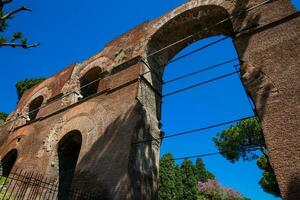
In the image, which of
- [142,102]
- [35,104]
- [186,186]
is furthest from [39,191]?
[186,186]

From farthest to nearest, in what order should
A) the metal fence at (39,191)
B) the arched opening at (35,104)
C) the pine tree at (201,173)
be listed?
the pine tree at (201,173) < the arched opening at (35,104) < the metal fence at (39,191)

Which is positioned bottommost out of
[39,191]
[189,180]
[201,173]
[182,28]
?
[39,191]

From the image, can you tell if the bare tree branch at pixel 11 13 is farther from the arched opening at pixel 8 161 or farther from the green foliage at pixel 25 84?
the green foliage at pixel 25 84

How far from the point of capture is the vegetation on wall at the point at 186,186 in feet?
76.6

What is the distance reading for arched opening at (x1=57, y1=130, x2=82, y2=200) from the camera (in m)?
8.75

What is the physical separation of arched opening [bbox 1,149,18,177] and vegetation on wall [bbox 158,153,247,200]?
12486 millimetres

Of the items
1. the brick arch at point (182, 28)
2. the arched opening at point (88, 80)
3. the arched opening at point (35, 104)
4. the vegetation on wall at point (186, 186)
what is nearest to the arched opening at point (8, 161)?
the arched opening at point (35, 104)

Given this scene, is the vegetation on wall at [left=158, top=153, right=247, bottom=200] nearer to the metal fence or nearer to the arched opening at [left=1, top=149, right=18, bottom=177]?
the arched opening at [left=1, top=149, right=18, bottom=177]

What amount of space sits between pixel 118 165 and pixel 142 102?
7.43ft

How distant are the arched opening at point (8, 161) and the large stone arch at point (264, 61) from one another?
782 cm

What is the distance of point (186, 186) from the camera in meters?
28.3

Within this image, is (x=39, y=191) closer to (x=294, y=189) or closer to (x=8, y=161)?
(x=8, y=161)

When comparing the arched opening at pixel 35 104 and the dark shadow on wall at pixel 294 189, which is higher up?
the arched opening at pixel 35 104

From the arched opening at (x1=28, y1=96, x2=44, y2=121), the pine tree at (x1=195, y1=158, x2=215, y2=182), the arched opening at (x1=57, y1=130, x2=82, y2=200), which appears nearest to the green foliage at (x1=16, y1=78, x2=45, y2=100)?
the arched opening at (x1=28, y1=96, x2=44, y2=121)
